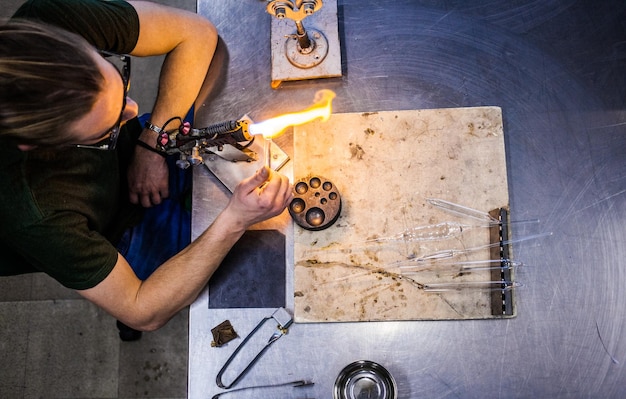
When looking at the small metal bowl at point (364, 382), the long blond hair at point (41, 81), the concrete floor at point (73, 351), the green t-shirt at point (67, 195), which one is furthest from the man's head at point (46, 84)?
the concrete floor at point (73, 351)

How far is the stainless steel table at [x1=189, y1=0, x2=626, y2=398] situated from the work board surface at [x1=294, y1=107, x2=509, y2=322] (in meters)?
0.05

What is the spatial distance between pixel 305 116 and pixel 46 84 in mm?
768

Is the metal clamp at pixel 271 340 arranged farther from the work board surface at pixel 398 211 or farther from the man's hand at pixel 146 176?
the man's hand at pixel 146 176

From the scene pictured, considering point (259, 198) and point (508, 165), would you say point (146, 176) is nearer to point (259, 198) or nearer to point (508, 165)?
point (259, 198)

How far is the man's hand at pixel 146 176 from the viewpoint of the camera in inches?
66.1

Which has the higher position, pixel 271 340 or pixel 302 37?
pixel 302 37

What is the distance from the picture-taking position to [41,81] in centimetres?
112

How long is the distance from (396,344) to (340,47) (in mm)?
983

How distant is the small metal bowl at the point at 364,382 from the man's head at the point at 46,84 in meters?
1.00

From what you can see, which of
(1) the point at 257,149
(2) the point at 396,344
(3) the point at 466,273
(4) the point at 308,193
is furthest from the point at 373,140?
(2) the point at 396,344

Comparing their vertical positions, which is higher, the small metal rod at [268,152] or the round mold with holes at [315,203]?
the small metal rod at [268,152]

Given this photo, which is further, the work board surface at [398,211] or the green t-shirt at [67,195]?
the work board surface at [398,211]

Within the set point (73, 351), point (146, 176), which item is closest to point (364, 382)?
point (146, 176)

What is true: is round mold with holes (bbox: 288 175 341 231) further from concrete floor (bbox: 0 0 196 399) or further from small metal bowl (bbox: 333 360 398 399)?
concrete floor (bbox: 0 0 196 399)
